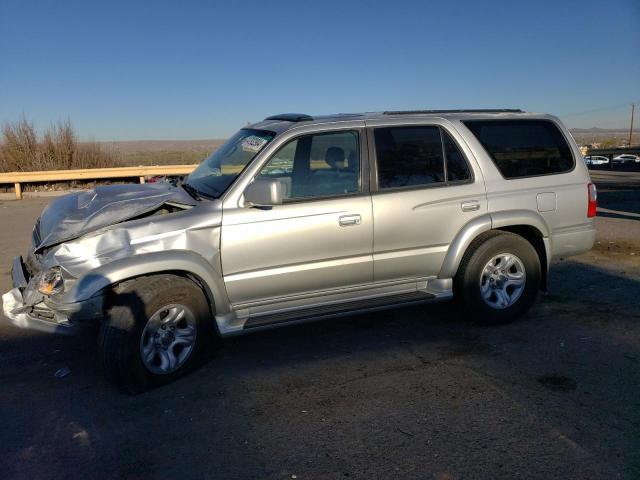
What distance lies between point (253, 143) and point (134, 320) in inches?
72.7

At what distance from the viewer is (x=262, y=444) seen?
10.8 ft

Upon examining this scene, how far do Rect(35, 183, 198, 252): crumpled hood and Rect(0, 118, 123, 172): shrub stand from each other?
15348 millimetres

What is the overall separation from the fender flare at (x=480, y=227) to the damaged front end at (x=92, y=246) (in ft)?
6.95

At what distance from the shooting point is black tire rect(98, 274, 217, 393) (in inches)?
151

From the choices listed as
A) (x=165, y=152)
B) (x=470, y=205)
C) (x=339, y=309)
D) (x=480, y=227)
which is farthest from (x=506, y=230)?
(x=165, y=152)

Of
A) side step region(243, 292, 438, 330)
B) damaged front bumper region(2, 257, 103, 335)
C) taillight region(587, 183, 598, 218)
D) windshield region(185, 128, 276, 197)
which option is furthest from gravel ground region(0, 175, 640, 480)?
windshield region(185, 128, 276, 197)

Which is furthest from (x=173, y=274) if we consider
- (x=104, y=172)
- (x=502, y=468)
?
(x=104, y=172)

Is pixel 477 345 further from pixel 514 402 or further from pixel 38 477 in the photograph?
pixel 38 477

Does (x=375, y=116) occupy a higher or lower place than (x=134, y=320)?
higher

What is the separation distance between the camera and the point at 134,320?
3.88 metres

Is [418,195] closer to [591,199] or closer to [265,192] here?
[265,192]

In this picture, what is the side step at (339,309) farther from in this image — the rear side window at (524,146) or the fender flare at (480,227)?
the rear side window at (524,146)

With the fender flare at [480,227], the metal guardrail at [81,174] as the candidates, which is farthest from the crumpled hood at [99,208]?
the metal guardrail at [81,174]

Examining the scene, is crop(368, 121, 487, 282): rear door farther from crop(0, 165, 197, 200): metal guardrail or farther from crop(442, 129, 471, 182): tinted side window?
crop(0, 165, 197, 200): metal guardrail
